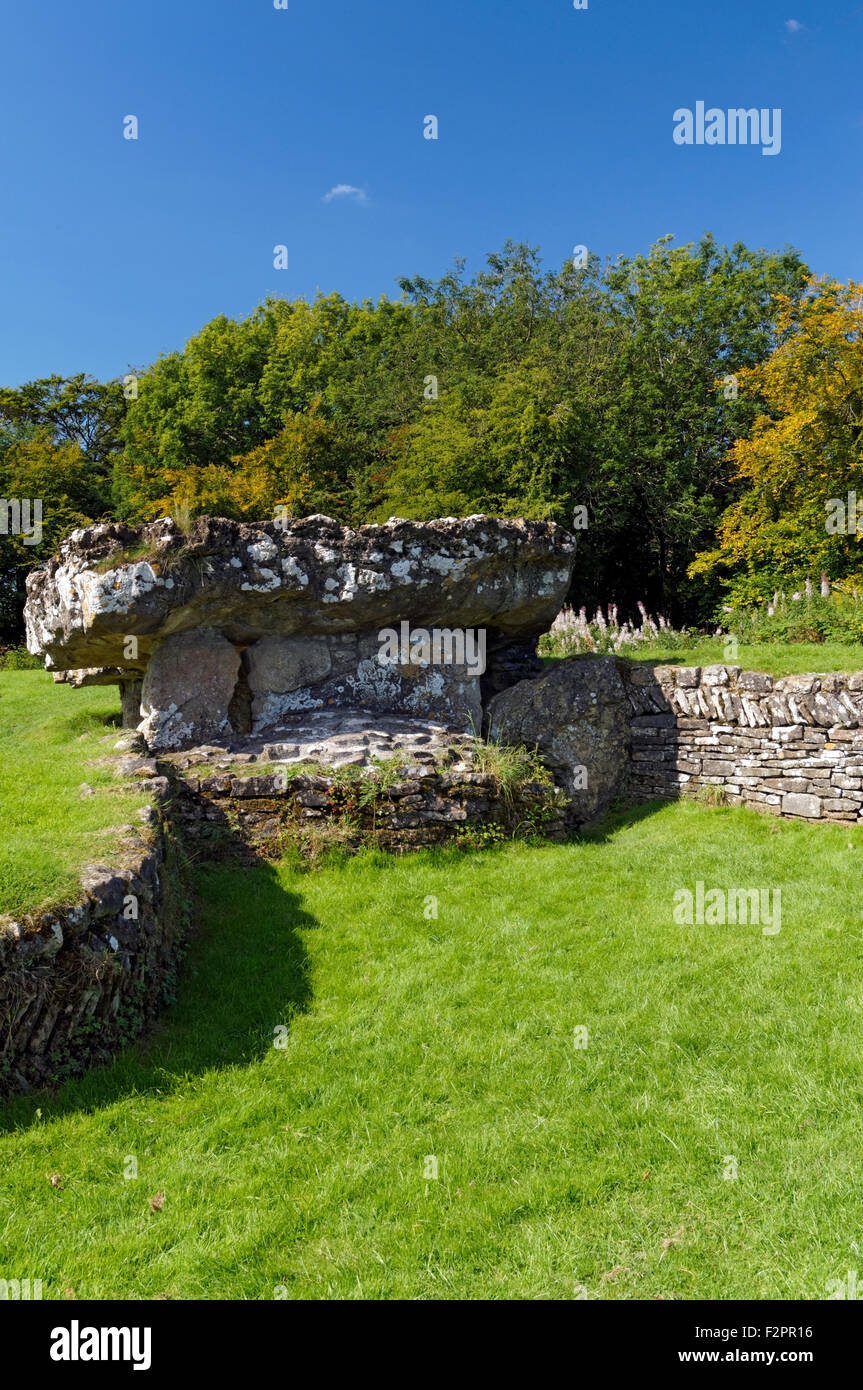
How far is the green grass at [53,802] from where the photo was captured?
4832mm

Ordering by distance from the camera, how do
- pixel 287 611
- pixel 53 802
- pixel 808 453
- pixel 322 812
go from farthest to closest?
pixel 808 453, pixel 287 611, pixel 322 812, pixel 53 802

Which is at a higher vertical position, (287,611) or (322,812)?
(287,611)

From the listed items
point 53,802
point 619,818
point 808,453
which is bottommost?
point 619,818

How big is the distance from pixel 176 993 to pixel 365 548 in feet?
18.6

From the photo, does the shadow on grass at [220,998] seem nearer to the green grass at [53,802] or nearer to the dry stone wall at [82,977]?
the dry stone wall at [82,977]

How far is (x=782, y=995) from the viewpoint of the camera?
216 inches

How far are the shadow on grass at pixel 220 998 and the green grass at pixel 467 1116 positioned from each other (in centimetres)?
2

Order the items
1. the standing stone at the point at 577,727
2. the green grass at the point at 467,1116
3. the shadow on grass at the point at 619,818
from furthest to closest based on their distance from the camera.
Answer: the standing stone at the point at 577,727 < the shadow on grass at the point at 619,818 < the green grass at the point at 467,1116

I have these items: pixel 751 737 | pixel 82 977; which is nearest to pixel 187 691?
pixel 82 977

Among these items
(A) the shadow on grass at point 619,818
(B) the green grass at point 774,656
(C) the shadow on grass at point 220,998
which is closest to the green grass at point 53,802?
(C) the shadow on grass at point 220,998

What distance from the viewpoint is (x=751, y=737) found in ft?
30.9

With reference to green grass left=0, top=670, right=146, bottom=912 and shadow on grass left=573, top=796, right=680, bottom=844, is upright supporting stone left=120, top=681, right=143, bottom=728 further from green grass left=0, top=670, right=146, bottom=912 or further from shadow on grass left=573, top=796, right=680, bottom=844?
shadow on grass left=573, top=796, right=680, bottom=844

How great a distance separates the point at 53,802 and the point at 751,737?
A: 7472 millimetres

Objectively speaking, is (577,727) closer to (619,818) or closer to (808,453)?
(619,818)
